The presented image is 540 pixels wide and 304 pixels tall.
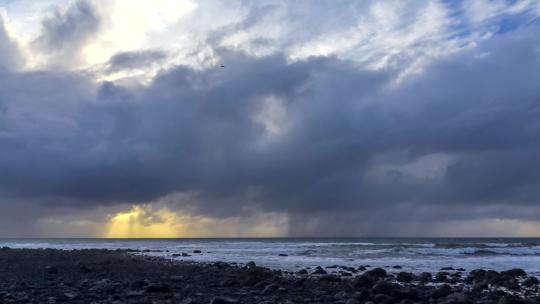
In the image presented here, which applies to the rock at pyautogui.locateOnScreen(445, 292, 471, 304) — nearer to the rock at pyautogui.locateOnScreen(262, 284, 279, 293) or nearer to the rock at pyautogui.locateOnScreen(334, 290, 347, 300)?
the rock at pyautogui.locateOnScreen(334, 290, 347, 300)

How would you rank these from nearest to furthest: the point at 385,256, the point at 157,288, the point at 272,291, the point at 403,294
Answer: the point at 403,294 → the point at 157,288 → the point at 272,291 → the point at 385,256

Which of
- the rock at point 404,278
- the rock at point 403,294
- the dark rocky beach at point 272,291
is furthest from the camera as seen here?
the rock at point 404,278

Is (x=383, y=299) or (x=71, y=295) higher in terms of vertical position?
(x=71, y=295)

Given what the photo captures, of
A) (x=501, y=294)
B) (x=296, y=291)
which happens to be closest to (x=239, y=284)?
(x=296, y=291)

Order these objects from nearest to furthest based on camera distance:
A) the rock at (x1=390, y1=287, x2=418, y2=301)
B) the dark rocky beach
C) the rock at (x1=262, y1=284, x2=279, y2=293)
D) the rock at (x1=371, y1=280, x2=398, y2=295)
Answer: the dark rocky beach → the rock at (x1=390, y1=287, x2=418, y2=301) → the rock at (x1=371, y1=280, x2=398, y2=295) → the rock at (x1=262, y1=284, x2=279, y2=293)

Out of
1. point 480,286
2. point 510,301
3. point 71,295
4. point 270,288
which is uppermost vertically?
point 71,295

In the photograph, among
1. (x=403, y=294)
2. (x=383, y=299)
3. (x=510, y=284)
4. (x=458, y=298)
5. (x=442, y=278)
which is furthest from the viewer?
(x=442, y=278)

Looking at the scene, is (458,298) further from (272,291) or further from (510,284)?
(510,284)

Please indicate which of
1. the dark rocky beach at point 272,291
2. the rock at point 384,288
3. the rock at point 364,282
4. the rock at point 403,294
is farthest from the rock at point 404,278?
the rock at point 403,294

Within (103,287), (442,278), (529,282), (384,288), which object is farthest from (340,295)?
(529,282)

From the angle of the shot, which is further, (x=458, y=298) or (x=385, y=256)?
(x=385, y=256)

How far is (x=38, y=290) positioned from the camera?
59.2 ft

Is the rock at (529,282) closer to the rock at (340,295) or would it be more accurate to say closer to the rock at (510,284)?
the rock at (510,284)

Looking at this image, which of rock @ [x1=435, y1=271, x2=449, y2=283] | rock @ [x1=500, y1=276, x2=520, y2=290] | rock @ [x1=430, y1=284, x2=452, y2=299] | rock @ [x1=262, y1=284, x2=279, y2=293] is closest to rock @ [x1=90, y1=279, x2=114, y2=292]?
rock @ [x1=262, y1=284, x2=279, y2=293]
